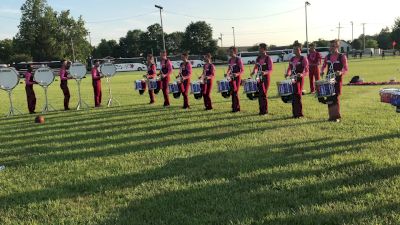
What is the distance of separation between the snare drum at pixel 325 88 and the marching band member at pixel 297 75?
1.43m

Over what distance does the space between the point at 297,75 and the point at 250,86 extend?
1.59 meters

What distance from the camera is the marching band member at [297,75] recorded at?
1273cm

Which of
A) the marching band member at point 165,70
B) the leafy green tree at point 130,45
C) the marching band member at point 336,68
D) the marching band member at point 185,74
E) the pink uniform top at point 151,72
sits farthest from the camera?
the leafy green tree at point 130,45

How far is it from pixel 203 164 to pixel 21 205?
3018 mm

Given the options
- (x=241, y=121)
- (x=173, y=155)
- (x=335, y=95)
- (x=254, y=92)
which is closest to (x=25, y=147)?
(x=173, y=155)

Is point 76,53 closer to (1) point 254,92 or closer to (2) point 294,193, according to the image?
(1) point 254,92

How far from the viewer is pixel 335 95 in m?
11.3

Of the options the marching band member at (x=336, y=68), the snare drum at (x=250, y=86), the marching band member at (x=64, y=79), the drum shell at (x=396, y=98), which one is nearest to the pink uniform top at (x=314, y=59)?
the snare drum at (x=250, y=86)

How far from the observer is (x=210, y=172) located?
24.2ft

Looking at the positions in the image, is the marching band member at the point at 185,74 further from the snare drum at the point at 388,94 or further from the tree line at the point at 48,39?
the tree line at the point at 48,39

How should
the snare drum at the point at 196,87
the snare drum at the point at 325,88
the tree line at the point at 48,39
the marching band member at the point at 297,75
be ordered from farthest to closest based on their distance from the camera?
the tree line at the point at 48,39
the snare drum at the point at 196,87
the marching band member at the point at 297,75
the snare drum at the point at 325,88

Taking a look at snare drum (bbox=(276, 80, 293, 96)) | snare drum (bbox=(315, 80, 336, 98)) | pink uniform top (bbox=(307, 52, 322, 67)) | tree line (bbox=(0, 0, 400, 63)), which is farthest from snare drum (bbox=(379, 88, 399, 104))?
tree line (bbox=(0, 0, 400, 63))

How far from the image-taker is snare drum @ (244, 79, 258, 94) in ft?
44.5

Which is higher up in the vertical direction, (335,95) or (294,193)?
(335,95)
